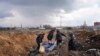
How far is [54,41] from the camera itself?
→ 2345 cm

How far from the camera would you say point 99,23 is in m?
97.4

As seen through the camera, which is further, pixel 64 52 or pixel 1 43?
pixel 1 43

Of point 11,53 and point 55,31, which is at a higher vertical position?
point 55,31

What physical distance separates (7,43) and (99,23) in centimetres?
7290

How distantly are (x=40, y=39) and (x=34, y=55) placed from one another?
1.59 meters

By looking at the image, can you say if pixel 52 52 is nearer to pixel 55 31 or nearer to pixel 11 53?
pixel 55 31

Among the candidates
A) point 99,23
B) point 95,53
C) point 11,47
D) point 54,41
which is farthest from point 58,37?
point 99,23

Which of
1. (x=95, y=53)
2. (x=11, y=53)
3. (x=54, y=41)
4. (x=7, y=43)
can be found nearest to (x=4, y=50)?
(x=11, y=53)

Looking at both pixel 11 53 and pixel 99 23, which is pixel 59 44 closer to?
pixel 11 53

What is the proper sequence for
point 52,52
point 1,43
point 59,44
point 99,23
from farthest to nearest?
1. point 99,23
2. point 1,43
3. point 59,44
4. point 52,52

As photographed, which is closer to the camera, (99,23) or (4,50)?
(4,50)

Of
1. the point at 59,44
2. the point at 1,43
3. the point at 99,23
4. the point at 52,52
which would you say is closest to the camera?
the point at 52,52

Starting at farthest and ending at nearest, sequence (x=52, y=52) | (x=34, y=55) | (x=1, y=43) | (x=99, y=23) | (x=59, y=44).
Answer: (x=99, y=23) < (x=1, y=43) < (x=59, y=44) < (x=52, y=52) < (x=34, y=55)

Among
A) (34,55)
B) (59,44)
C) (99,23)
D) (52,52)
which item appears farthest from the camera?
(99,23)
